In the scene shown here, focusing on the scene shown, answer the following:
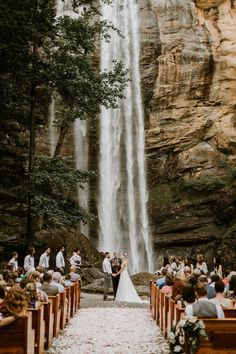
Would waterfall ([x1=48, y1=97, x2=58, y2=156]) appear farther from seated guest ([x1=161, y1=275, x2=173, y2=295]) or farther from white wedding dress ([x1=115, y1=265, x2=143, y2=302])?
seated guest ([x1=161, y1=275, x2=173, y2=295])

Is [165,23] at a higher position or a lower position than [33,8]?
higher

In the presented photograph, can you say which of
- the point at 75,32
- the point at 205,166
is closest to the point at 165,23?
the point at 205,166

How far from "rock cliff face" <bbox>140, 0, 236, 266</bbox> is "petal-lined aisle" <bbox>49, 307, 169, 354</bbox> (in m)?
17.0

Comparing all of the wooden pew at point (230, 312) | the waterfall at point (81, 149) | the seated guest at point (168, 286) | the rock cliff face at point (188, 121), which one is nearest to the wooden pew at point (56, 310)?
the seated guest at point (168, 286)

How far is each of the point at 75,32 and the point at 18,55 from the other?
14.1ft

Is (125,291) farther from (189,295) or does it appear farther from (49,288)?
(189,295)

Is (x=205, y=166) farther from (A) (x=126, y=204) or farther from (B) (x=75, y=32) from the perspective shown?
(B) (x=75, y=32)

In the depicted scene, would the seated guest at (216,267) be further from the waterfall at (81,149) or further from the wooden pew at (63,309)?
the waterfall at (81,149)

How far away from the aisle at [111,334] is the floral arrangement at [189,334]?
293 cm

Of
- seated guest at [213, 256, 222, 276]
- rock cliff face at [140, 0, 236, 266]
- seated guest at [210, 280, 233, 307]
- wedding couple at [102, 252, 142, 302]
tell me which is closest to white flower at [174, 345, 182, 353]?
seated guest at [210, 280, 233, 307]

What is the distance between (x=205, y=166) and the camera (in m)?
33.8

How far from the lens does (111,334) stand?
1112cm

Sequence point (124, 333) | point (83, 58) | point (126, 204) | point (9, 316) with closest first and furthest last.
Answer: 1. point (9, 316)
2. point (124, 333)
3. point (83, 58)
4. point (126, 204)

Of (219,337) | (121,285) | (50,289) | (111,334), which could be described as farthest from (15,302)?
(121,285)
